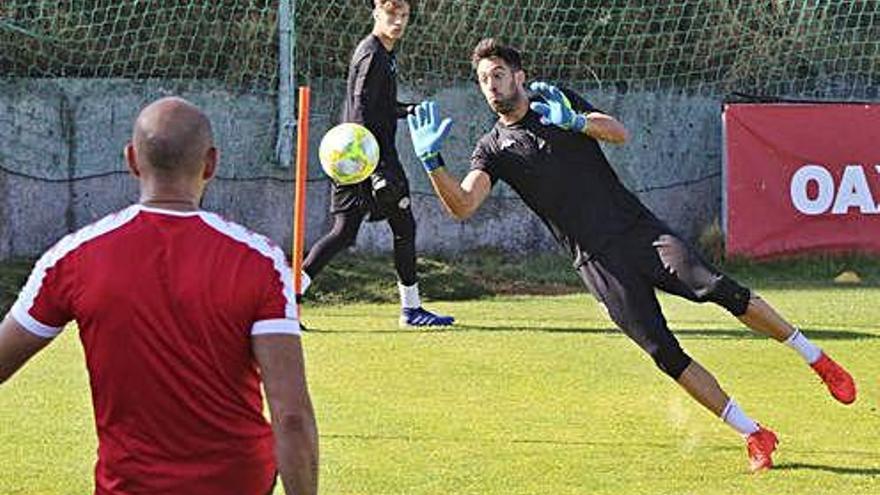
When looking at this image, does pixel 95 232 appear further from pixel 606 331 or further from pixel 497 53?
pixel 606 331

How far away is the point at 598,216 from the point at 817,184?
781 centimetres

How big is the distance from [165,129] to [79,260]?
355 millimetres

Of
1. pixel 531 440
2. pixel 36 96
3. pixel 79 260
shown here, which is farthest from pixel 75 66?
pixel 79 260

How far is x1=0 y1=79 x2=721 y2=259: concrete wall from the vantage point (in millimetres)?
14250

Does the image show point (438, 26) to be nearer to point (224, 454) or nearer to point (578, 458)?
point (578, 458)

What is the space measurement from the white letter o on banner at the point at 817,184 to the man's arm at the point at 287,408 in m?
11.8

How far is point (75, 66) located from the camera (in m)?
14.9

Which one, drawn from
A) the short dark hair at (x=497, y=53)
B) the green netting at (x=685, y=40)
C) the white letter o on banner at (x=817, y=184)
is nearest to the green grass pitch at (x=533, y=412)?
the short dark hair at (x=497, y=53)

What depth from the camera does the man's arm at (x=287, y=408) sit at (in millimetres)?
3875

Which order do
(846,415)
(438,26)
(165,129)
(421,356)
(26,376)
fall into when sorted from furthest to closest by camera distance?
1. (438,26)
2. (421,356)
3. (26,376)
4. (846,415)
5. (165,129)

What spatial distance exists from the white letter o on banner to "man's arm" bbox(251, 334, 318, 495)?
11842 mm

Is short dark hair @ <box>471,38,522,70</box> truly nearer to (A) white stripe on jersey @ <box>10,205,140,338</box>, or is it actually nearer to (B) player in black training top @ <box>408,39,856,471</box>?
(B) player in black training top @ <box>408,39,856,471</box>

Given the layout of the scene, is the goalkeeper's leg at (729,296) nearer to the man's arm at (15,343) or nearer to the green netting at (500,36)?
the man's arm at (15,343)

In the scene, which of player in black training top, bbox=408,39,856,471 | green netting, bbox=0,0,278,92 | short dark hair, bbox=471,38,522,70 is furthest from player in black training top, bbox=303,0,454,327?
green netting, bbox=0,0,278,92
